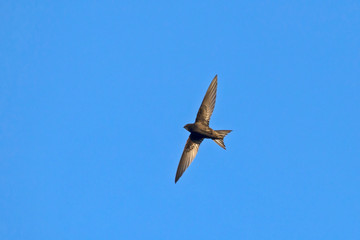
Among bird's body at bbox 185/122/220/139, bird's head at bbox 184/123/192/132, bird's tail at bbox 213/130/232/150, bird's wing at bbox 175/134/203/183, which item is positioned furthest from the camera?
bird's wing at bbox 175/134/203/183

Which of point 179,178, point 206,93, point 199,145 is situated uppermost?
point 206,93

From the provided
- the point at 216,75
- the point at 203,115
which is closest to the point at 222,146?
the point at 203,115

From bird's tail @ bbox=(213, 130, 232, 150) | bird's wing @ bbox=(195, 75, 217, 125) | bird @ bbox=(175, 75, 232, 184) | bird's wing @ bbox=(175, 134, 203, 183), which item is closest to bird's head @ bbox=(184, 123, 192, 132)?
bird @ bbox=(175, 75, 232, 184)

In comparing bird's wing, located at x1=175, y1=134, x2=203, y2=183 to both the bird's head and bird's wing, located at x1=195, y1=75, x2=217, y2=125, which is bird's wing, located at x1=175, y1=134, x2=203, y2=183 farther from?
bird's wing, located at x1=195, y1=75, x2=217, y2=125

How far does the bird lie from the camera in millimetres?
Result: 17062

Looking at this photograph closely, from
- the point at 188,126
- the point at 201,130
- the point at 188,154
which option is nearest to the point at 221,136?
the point at 201,130

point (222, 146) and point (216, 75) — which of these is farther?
point (216, 75)

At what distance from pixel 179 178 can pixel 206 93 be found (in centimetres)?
379

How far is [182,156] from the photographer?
18.9 metres

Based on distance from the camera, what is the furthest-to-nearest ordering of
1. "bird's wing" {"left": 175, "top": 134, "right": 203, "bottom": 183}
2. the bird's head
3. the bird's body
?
1. "bird's wing" {"left": 175, "top": 134, "right": 203, "bottom": 183}
2. the bird's head
3. the bird's body

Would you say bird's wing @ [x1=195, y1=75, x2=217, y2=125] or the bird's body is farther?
bird's wing @ [x1=195, y1=75, x2=217, y2=125]

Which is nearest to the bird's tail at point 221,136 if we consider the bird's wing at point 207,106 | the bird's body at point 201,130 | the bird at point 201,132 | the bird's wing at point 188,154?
the bird at point 201,132

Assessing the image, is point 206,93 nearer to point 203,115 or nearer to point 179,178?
point 203,115

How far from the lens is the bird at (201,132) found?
17062 millimetres
